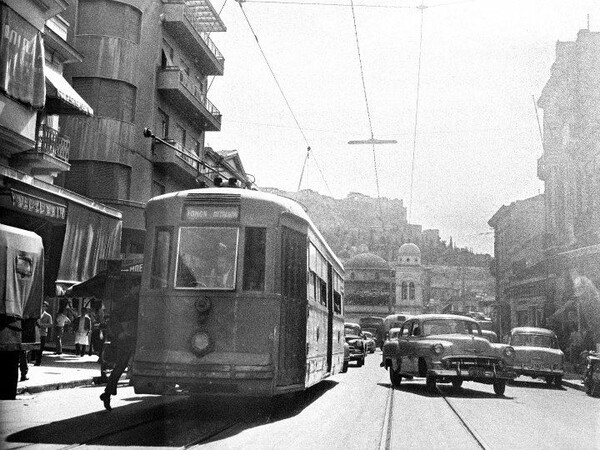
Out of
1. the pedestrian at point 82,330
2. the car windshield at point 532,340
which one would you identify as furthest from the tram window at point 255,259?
the pedestrian at point 82,330

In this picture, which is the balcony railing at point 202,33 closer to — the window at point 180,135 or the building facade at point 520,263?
the window at point 180,135

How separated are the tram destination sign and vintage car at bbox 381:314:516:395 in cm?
663

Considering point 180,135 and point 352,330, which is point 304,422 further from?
point 352,330

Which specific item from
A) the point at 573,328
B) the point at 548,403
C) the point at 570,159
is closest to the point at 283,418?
the point at 548,403

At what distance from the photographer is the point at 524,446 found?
787cm

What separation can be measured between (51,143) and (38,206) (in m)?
3.73

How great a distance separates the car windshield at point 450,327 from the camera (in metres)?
16.2

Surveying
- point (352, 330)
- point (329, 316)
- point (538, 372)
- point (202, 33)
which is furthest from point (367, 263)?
point (329, 316)

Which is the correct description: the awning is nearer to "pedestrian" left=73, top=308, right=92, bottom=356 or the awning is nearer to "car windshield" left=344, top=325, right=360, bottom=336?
"pedestrian" left=73, top=308, right=92, bottom=356

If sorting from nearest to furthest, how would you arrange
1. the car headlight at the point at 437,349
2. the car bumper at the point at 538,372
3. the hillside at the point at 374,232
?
the car headlight at the point at 437,349
the car bumper at the point at 538,372
the hillside at the point at 374,232

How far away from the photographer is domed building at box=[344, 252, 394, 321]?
115125mm

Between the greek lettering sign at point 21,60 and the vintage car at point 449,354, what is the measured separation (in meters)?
10.1

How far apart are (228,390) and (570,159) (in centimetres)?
3226

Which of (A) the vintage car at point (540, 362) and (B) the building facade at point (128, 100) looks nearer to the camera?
(A) the vintage car at point (540, 362)
